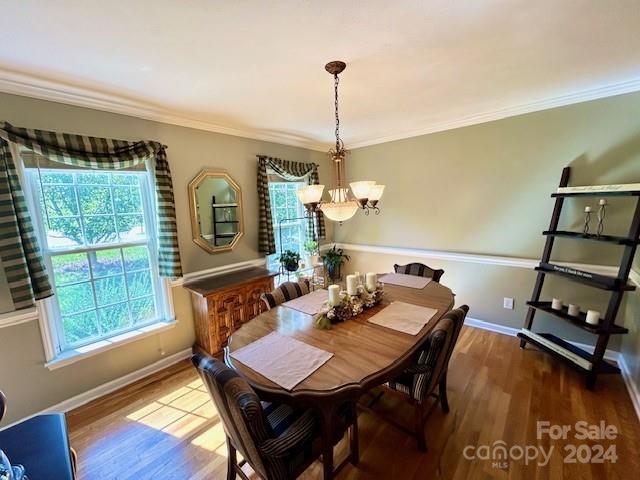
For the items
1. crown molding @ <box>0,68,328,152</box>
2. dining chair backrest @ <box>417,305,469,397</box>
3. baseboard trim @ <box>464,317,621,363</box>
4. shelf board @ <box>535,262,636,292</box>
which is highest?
crown molding @ <box>0,68,328,152</box>

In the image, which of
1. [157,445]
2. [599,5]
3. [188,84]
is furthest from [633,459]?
[188,84]

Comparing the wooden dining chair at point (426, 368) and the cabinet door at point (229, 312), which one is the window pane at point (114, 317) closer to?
the cabinet door at point (229, 312)

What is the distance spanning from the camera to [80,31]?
1335mm

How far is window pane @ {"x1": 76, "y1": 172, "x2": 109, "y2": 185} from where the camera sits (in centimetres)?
214

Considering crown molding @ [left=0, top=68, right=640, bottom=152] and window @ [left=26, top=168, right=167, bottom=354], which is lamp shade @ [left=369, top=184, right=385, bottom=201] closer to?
crown molding @ [left=0, top=68, right=640, bottom=152]

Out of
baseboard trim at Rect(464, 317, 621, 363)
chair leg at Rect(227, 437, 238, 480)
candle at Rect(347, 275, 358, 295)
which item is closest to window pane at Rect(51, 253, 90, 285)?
chair leg at Rect(227, 437, 238, 480)

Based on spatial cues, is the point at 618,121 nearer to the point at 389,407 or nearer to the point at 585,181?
the point at 585,181

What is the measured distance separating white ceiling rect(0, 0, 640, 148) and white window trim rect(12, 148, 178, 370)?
0.67m

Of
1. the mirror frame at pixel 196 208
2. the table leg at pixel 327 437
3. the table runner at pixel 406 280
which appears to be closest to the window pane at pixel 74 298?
the mirror frame at pixel 196 208

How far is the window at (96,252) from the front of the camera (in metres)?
2.05

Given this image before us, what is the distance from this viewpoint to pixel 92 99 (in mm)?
2049

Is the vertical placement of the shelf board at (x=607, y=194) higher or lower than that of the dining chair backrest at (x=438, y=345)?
higher

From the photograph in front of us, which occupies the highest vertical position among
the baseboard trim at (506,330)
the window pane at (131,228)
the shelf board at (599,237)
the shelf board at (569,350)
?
the window pane at (131,228)

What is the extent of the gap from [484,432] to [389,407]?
2.04ft
